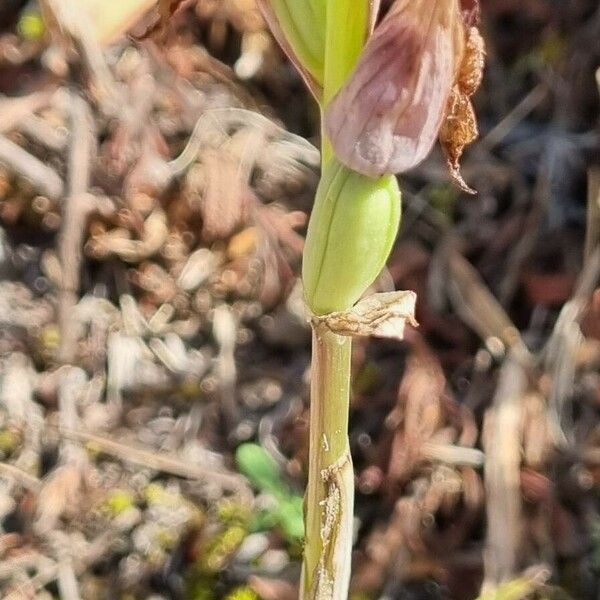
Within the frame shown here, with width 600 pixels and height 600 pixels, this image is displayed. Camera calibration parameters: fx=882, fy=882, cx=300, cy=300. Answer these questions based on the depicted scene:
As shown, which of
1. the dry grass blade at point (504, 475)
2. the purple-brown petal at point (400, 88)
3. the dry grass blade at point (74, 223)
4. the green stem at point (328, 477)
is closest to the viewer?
the purple-brown petal at point (400, 88)

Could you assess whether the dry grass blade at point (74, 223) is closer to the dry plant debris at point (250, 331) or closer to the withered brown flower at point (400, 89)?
the dry plant debris at point (250, 331)

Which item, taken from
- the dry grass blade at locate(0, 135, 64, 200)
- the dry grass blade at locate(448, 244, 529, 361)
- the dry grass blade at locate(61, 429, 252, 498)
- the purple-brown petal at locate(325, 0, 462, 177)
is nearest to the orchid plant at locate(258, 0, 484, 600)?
the purple-brown petal at locate(325, 0, 462, 177)

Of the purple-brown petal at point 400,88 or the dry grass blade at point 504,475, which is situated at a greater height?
the purple-brown petal at point 400,88

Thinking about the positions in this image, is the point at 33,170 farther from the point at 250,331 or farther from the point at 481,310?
the point at 481,310

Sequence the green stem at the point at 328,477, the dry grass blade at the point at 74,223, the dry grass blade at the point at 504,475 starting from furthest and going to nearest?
1. the dry grass blade at the point at 74,223
2. the dry grass blade at the point at 504,475
3. the green stem at the point at 328,477

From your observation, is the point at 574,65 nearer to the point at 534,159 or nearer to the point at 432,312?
the point at 534,159

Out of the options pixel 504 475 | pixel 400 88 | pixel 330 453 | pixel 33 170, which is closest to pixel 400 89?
pixel 400 88

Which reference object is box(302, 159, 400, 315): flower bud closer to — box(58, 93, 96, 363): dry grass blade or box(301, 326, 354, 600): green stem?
box(301, 326, 354, 600): green stem

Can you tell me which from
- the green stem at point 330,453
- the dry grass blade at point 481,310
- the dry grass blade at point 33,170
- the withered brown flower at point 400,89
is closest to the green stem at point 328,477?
the green stem at point 330,453
